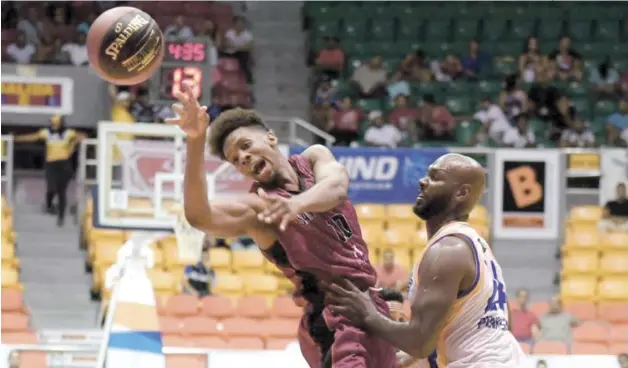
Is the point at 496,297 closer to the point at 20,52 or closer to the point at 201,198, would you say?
the point at 201,198

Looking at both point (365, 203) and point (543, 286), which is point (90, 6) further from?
point (543, 286)

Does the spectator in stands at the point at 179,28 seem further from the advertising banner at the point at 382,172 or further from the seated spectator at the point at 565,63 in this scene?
the seated spectator at the point at 565,63

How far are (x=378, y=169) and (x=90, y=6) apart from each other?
201 inches

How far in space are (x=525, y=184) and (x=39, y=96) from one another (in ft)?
17.9

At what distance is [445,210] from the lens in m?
4.39

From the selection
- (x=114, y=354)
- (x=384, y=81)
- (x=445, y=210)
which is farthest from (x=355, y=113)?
(x=445, y=210)

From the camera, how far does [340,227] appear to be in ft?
15.4

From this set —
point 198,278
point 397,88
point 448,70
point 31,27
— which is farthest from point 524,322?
point 31,27

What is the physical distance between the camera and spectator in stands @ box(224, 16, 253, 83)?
52.7 feet

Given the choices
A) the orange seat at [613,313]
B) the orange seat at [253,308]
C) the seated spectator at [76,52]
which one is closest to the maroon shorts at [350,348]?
the orange seat at [253,308]

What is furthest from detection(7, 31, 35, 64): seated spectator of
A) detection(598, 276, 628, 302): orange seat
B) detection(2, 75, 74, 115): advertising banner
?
detection(598, 276, 628, 302): orange seat

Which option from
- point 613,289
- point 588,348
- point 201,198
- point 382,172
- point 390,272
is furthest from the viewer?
point 382,172

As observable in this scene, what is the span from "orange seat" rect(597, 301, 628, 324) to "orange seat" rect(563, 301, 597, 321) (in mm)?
77

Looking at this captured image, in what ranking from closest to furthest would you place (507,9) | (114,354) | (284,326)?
1. (114,354)
2. (284,326)
3. (507,9)
